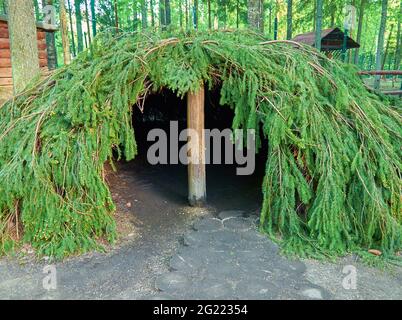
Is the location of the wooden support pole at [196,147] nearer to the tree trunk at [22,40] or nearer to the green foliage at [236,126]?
the green foliage at [236,126]

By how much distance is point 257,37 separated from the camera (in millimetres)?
5508

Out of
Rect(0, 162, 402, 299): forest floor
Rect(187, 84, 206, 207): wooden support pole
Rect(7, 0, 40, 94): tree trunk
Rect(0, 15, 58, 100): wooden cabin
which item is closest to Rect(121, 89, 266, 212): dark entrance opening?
Rect(187, 84, 206, 207): wooden support pole

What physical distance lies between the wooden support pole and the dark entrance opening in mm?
255

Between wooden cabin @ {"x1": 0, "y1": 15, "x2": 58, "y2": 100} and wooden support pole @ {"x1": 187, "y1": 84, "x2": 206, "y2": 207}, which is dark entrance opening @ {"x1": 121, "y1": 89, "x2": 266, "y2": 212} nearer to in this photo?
wooden support pole @ {"x1": 187, "y1": 84, "x2": 206, "y2": 207}

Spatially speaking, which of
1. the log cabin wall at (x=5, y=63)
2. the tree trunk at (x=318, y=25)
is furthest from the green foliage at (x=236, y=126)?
the tree trunk at (x=318, y=25)

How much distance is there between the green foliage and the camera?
4.05m

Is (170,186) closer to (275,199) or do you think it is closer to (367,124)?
(275,199)

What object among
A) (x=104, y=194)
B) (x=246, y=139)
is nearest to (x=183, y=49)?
(x=246, y=139)

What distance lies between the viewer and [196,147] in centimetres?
529

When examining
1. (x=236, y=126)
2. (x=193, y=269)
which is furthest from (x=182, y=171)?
(x=193, y=269)

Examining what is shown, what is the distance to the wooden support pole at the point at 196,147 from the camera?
518 centimetres

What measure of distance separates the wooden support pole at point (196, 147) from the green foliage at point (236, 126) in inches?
26.1

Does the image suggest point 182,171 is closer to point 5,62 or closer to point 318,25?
point 5,62

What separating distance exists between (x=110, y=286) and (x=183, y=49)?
3.16 m
